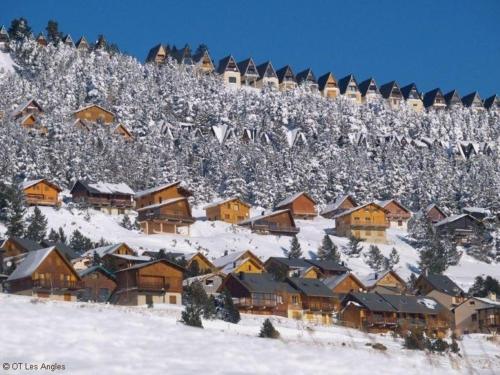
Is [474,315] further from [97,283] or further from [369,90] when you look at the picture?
[369,90]

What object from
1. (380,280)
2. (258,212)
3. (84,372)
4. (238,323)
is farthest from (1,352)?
(258,212)

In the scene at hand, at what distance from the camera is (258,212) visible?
87.3 meters

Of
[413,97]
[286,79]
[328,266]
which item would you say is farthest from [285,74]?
[328,266]

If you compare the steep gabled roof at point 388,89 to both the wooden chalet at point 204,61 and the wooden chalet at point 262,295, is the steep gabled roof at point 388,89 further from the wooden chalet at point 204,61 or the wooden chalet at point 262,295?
the wooden chalet at point 262,295

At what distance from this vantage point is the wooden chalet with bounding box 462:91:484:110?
490 feet

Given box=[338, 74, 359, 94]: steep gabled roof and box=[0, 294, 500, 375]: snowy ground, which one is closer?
box=[0, 294, 500, 375]: snowy ground

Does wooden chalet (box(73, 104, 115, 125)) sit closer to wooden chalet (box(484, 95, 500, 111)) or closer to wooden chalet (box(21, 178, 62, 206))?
wooden chalet (box(21, 178, 62, 206))

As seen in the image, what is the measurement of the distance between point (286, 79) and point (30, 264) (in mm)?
90316

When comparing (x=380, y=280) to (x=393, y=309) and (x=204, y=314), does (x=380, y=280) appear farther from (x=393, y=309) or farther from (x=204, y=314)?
(x=204, y=314)

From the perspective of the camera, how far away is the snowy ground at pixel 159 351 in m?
22.0

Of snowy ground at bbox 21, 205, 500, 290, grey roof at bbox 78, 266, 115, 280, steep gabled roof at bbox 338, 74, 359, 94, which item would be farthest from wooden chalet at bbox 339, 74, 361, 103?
grey roof at bbox 78, 266, 115, 280

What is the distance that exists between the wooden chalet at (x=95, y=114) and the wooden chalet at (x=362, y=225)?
104ft

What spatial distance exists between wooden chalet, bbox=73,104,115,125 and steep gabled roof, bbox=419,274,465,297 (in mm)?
46165

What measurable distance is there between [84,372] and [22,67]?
102m
